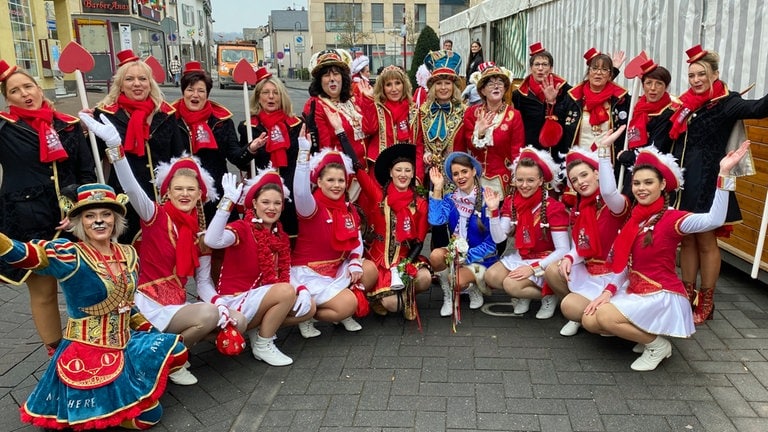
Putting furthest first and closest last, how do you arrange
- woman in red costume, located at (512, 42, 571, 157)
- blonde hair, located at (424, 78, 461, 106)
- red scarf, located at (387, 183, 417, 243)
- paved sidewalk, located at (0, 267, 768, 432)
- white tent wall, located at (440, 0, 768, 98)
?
woman in red costume, located at (512, 42, 571, 157)
blonde hair, located at (424, 78, 461, 106)
white tent wall, located at (440, 0, 768, 98)
red scarf, located at (387, 183, 417, 243)
paved sidewalk, located at (0, 267, 768, 432)

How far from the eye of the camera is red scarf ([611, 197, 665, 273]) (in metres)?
3.82

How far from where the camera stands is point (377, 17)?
2169 inches

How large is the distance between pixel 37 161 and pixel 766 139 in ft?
18.2

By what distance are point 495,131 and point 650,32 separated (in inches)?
118

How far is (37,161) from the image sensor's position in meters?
3.64

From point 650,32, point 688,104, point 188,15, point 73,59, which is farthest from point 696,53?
point 188,15

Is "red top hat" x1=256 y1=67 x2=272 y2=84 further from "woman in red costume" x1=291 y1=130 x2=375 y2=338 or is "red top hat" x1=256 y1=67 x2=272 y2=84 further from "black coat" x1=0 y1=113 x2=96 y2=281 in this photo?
"black coat" x1=0 y1=113 x2=96 y2=281

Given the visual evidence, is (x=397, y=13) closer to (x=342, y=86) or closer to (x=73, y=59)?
(x=342, y=86)

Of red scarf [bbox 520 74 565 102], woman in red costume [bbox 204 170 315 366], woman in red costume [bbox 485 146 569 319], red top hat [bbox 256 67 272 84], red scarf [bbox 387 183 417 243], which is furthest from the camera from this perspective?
red scarf [bbox 520 74 565 102]

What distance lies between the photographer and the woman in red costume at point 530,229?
453 cm

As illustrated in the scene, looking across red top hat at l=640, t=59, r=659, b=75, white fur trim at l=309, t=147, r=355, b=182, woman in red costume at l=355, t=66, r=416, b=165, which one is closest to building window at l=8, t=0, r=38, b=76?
woman in red costume at l=355, t=66, r=416, b=165

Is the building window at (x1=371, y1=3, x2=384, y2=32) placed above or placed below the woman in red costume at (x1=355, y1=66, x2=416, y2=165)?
above

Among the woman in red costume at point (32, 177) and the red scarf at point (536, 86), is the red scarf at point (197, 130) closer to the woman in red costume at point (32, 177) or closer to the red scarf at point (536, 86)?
the woman in red costume at point (32, 177)

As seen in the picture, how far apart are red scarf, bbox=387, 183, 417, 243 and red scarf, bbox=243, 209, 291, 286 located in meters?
0.94
